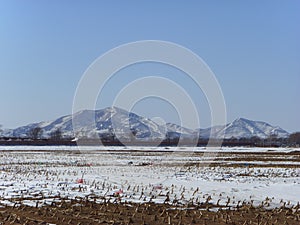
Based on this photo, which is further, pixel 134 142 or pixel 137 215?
pixel 134 142

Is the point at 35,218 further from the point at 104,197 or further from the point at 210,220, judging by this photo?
the point at 210,220

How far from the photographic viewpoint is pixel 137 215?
10.1 meters

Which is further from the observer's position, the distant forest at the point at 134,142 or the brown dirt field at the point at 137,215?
the distant forest at the point at 134,142

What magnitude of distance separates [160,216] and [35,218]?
2846 millimetres

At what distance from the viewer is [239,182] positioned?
57.7ft

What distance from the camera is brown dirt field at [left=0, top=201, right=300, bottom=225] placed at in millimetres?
9438

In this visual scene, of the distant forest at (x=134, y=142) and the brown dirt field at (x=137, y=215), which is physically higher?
the brown dirt field at (x=137, y=215)

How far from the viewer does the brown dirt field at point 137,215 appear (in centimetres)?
944

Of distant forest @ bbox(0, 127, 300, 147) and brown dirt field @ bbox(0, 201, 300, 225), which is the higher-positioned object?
brown dirt field @ bbox(0, 201, 300, 225)

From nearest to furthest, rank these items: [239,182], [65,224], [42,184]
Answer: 1. [65,224]
2. [42,184]
3. [239,182]

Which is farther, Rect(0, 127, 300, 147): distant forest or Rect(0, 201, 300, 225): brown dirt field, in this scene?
Rect(0, 127, 300, 147): distant forest

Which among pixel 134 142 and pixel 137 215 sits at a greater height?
pixel 137 215

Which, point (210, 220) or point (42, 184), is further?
point (42, 184)

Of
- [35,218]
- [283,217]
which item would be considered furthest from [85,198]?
[283,217]
